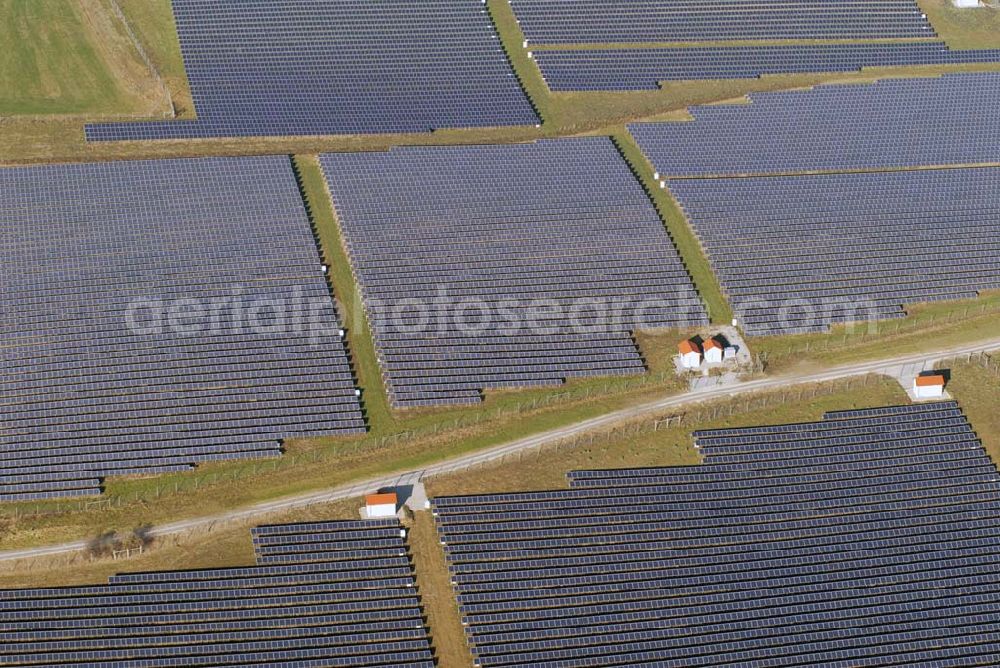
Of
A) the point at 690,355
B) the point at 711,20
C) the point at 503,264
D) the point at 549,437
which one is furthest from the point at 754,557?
the point at 711,20

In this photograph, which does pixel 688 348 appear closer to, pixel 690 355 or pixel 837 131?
pixel 690 355

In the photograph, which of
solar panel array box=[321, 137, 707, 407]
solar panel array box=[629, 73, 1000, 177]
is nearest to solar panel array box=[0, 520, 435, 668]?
solar panel array box=[321, 137, 707, 407]

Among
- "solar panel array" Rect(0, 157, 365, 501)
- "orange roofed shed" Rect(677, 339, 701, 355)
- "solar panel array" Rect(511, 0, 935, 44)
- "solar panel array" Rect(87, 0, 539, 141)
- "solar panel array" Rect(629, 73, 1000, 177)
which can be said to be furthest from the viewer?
"solar panel array" Rect(511, 0, 935, 44)

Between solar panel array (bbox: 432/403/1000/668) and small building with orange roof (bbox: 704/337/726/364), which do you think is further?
small building with orange roof (bbox: 704/337/726/364)

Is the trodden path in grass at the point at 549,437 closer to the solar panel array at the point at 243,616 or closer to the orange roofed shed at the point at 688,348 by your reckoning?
the orange roofed shed at the point at 688,348

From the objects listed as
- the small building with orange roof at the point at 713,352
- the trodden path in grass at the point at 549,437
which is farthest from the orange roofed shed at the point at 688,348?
the trodden path in grass at the point at 549,437

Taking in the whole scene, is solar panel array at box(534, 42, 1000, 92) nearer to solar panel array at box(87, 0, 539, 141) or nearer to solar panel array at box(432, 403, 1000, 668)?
solar panel array at box(87, 0, 539, 141)

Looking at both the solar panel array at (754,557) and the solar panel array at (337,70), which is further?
the solar panel array at (337,70)
